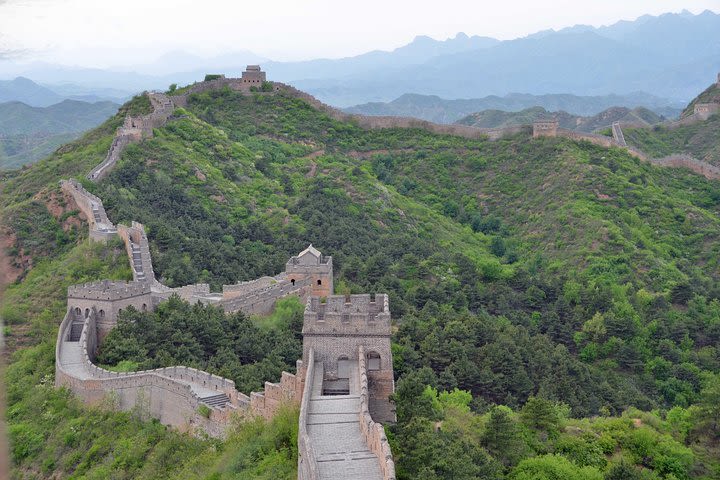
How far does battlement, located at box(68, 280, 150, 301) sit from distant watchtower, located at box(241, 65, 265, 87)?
172ft

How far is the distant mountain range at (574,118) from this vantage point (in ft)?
473

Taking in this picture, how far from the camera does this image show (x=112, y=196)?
42.7 metres

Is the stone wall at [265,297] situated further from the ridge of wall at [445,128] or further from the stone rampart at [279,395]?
the ridge of wall at [445,128]

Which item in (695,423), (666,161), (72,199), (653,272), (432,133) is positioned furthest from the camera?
(432,133)

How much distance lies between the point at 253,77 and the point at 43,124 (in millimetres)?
106920

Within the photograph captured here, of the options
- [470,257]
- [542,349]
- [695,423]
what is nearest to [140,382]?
[695,423]

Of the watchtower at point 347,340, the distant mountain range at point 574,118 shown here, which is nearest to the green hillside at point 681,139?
the distant mountain range at point 574,118

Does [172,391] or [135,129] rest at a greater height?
[135,129]

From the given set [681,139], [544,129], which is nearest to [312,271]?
[544,129]

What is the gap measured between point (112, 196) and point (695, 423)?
29408 mm

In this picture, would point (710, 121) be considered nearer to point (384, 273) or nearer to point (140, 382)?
point (384, 273)

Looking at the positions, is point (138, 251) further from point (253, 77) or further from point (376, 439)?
point (253, 77)

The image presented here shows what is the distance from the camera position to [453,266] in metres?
50.2

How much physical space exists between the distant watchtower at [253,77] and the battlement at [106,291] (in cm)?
5248
